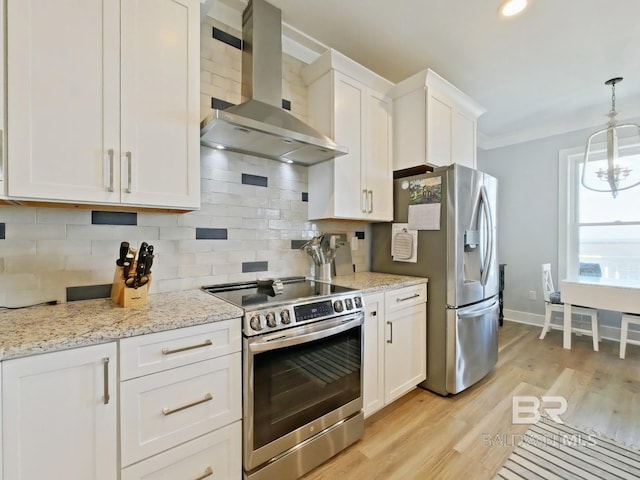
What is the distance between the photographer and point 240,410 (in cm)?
138

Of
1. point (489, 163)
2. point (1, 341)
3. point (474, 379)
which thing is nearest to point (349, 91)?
point (1, 341)

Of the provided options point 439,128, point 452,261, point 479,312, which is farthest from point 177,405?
point 439,128

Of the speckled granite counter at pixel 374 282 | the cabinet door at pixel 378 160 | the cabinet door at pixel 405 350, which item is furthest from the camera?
the cabinet door at pixel 378 160

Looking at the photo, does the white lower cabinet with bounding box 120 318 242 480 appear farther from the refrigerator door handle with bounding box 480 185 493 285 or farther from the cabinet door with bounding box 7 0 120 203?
the refrigerator door handle with bounding box 480 185 493 285

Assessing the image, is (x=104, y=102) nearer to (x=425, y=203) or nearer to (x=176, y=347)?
(x=176, y=347)

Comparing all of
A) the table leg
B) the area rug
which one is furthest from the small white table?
the area rug

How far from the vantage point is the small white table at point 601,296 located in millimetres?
2943

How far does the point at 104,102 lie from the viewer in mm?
1336

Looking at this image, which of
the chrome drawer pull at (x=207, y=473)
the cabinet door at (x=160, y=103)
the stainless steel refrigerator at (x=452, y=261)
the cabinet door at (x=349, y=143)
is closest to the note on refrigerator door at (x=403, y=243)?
the stainless steel refrigerator at (x=452, y=261)

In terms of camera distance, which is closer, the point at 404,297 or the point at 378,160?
the point at 404,297

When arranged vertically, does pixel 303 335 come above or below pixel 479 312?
above

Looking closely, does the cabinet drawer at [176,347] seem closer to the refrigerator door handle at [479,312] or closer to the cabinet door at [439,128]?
the refrigerator door handle at [479,312]

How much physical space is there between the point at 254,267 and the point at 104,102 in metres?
1.26

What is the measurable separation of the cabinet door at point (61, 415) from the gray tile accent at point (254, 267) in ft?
3.49
